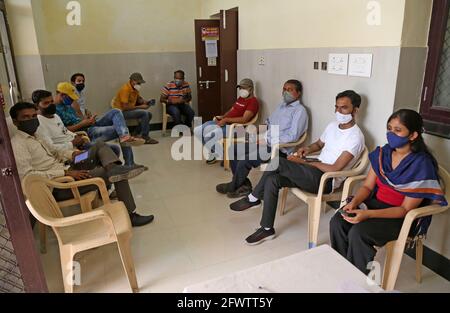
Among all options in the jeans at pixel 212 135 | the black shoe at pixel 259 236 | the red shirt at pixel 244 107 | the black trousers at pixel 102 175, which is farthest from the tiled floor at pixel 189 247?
the red shirt at pixel 244 107

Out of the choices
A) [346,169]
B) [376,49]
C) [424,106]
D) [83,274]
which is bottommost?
[83,274]

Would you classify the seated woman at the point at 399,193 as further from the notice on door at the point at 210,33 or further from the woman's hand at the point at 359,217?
the notice on door at the point at 210,33

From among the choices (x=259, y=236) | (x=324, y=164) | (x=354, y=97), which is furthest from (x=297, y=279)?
(x=354, y=97)

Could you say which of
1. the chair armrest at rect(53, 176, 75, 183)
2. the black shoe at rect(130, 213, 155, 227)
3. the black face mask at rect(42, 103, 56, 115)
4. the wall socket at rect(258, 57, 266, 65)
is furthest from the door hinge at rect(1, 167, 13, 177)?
the wall socket at rect(258, 57, 266, 65)

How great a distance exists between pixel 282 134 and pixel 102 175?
173 centimetres

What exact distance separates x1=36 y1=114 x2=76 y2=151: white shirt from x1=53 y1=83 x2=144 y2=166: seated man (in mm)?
435

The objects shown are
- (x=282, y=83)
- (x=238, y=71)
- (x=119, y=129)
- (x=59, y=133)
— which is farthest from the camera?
(x=238, y=71)

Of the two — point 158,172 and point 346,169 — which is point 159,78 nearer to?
point 158,172

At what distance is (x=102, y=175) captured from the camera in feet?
8.52

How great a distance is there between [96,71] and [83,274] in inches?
162

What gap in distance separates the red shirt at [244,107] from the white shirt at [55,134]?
1.89 meters

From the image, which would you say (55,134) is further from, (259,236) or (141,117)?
(141,117)

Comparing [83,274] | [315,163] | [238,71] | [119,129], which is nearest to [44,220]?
[83,274]

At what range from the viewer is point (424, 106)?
2.23m
